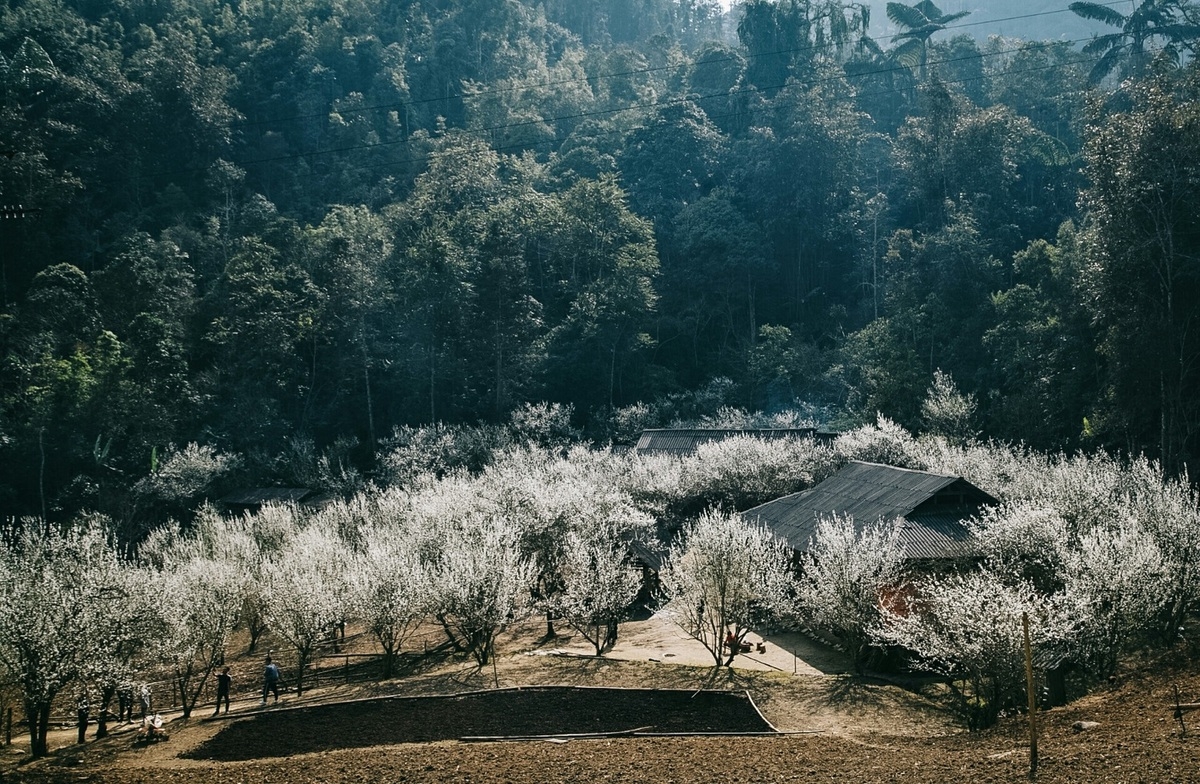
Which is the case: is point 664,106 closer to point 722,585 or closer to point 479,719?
point 722,585

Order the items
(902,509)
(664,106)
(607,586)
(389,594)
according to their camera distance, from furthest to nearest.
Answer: (664,106) → (902,509) → (607,586) → (389,594)

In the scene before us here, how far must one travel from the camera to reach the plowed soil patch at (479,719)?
21781 mm

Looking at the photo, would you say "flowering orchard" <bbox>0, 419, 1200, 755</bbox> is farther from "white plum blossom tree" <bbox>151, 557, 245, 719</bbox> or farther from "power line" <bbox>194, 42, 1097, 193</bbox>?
"power line" <bbox>194, 42, 1097, 193</bbox>

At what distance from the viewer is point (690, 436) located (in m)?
57.3

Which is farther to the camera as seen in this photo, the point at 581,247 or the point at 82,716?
the point at 581,247

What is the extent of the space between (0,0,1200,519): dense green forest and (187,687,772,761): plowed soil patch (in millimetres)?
30619

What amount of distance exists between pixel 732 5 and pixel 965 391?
126670mm

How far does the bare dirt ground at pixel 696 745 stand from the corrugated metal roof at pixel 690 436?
28.0 metres

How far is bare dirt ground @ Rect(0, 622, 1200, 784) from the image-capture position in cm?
1698

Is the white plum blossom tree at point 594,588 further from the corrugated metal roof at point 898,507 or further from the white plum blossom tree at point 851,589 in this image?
the corrugated metal roof at point 898,507

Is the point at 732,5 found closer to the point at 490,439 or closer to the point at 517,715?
the point at 490,439

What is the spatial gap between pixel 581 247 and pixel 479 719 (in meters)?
60.9

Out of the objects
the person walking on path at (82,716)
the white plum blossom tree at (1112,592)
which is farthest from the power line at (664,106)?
the white plum blossom tree at (1112,592)

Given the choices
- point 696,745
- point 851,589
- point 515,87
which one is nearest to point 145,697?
point 696,745
